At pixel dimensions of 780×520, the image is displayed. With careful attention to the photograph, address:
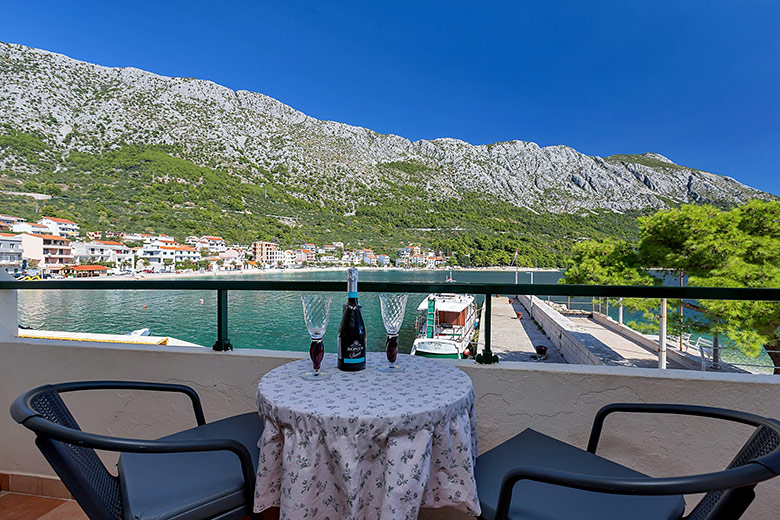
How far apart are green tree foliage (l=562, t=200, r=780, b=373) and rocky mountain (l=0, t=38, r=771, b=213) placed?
25328mm

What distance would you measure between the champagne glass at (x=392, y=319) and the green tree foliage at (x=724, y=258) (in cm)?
976

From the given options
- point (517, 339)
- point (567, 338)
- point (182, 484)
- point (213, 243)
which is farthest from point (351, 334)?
point (213, 243)

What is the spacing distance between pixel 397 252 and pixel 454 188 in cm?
1949

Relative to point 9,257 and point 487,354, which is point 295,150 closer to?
point 9,257

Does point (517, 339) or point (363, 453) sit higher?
point (363, 453)

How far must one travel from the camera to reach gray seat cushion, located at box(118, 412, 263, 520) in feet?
2.90

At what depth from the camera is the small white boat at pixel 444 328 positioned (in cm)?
1198

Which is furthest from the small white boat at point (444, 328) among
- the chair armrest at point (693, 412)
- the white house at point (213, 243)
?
the white house at point (213, 243)

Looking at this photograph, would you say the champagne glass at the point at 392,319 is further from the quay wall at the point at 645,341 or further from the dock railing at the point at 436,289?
the quay wall at the point at 645,341

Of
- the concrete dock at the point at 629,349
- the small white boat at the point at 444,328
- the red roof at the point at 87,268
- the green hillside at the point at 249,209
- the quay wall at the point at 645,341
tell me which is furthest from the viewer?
the green hillside at the point at 249,209

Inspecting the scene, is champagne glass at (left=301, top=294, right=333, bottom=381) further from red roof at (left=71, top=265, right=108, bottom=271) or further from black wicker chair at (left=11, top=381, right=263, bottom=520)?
red roof at (left=71, top=265, right=108, bottom=271)

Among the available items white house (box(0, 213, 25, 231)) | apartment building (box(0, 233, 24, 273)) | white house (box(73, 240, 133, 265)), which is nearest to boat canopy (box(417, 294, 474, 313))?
apartment building (box(0, 233, 24, 273))

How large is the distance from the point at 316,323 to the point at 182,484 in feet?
1.68

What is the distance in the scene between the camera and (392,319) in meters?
1.19
